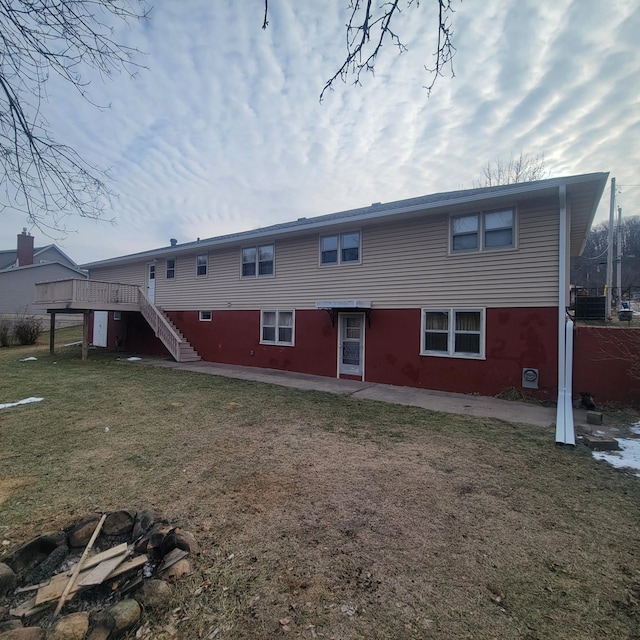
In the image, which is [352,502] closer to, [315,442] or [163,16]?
[315,442]

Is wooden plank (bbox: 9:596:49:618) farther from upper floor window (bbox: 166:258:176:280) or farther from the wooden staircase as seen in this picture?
upper floor window (bbox: 166:258:176:280)

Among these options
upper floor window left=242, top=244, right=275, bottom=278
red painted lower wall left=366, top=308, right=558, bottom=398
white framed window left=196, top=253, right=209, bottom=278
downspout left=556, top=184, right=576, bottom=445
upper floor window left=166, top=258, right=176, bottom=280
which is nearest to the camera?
downspout left=556, top=184, right=576, bottom=445

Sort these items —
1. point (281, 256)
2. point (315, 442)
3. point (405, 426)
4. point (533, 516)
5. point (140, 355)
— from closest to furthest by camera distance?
point (533, 516)
point (315, 442)
point (405, 426)
point (281, 256)
point (140, 355)

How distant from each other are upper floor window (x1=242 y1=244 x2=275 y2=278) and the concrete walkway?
350 cm

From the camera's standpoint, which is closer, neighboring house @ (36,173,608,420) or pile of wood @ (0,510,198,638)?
pile of wood @ (0,510,198,638)

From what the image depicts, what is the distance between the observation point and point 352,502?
133 inches

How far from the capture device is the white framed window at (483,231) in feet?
27.3

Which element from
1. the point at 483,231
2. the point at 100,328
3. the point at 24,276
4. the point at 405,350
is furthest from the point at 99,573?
the point at 24,276

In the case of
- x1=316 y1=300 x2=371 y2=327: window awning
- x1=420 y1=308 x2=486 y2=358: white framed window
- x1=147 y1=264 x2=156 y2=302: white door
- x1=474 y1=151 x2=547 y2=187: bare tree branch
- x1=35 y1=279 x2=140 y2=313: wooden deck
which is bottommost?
x1=420 y1=308 x2=486 y2=358: white framed window

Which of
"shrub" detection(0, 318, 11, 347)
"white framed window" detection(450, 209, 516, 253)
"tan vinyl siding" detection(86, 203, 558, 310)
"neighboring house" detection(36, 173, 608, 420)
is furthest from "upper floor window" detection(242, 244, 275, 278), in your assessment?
"shrub" detection(0, 318, 11, 347)

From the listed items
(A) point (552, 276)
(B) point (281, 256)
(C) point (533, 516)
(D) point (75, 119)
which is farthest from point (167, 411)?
(A) point (552, 276)

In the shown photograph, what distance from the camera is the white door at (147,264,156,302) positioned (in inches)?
653

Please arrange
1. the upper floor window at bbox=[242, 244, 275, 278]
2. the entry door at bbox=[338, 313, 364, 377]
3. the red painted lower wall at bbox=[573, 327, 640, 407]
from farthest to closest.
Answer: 1. the upper floor window at bbox=[242, 244, 275, 278]
2. the entry door at bbox=[338, 313, 364, 377]
3. the red painted lower wall at bbox=[573, 327, 640, 407]

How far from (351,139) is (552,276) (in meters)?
5.24
